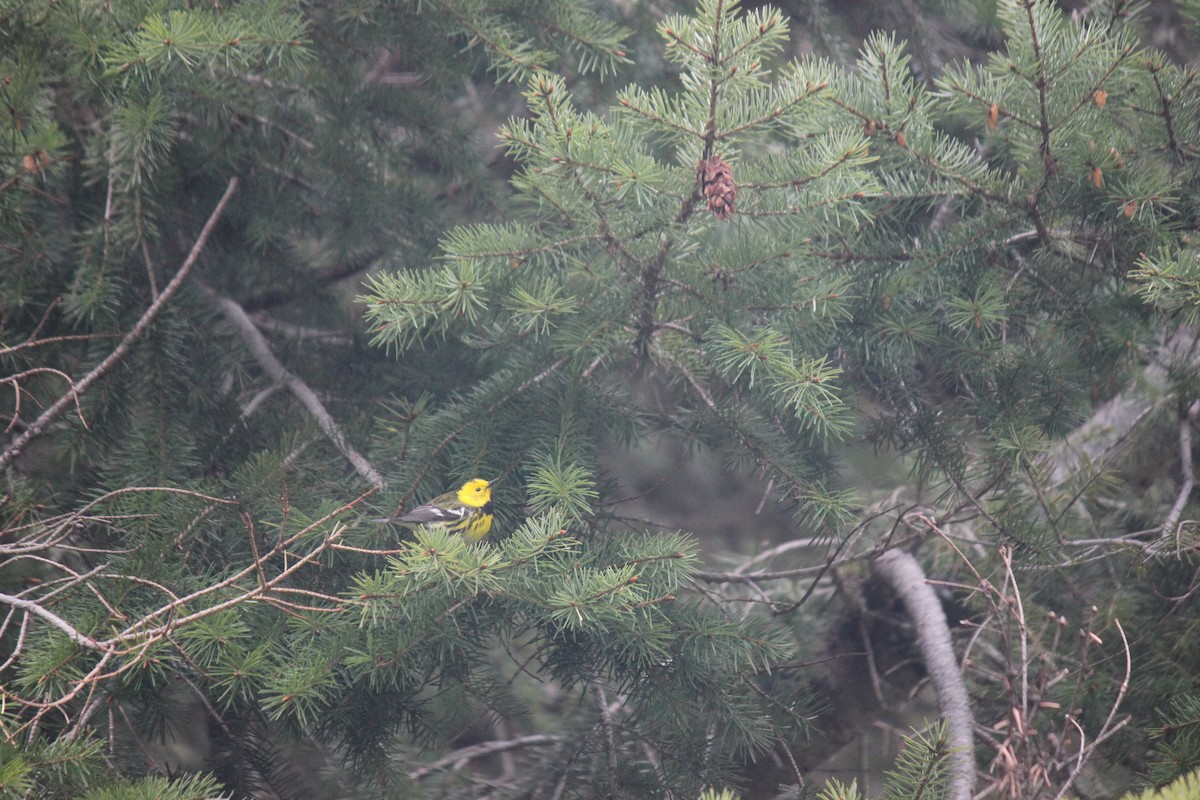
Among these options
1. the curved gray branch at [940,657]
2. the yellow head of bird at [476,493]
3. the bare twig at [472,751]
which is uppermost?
the yellow head of bird at [476,493]

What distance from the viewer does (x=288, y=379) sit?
10.8ft

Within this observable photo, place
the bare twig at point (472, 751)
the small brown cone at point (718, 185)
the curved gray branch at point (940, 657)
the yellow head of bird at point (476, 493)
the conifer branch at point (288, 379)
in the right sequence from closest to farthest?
the small brown cone at point (718, 185) < the curved gray branch at point (940, 657) < the yellow head of bird at point (476, 493) < the conifer branch at point (288, 379) < the bare twig at point (472, 751)

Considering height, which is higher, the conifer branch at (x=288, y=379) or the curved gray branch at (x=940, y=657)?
the conifer branch at (x=288, y=379)

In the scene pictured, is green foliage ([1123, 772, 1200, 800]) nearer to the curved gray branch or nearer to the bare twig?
the curved gray branch

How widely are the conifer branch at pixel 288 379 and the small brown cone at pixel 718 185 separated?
1.47m

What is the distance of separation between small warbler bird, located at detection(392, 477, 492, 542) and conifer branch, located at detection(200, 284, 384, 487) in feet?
0.63

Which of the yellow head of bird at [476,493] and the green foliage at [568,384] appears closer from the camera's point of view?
the green foliage at [568,384]

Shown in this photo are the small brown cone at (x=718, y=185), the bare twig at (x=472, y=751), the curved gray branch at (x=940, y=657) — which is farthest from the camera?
the bare twig at (x=472, y=751)

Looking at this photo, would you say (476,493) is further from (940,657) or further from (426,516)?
(940,657)

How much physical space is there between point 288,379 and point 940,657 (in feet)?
8.84

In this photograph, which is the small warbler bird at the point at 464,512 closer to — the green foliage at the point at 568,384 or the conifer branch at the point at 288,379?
the green foliage at the point at 568,384

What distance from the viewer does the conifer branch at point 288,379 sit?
2.93 m

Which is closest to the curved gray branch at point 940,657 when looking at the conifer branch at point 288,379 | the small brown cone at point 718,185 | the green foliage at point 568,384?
the green foliage at point 568,384

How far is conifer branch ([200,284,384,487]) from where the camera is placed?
2926 millimetres
